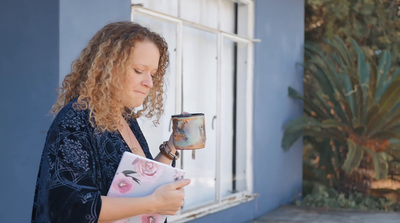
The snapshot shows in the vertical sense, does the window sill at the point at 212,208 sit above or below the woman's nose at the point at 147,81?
below

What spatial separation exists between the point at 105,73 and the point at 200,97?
447 centimetres

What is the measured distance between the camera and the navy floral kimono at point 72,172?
164cm

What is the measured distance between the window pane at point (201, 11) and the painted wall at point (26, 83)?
2.02m

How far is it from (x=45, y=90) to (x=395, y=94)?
5815mm

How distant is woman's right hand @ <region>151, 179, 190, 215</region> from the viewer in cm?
177

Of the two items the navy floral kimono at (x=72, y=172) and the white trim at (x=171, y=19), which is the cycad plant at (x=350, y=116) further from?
the navy floral kimono at (x=72, y=172)

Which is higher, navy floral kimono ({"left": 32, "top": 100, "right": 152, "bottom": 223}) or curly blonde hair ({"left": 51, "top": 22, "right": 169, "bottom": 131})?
curly blonde hair ({"left": 51, "top": 22, "right": 169, "bottom": 131})

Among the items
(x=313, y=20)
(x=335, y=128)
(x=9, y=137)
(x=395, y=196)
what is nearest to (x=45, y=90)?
(x=9, y=137)

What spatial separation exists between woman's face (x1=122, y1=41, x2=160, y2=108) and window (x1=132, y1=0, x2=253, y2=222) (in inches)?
Answer: 120

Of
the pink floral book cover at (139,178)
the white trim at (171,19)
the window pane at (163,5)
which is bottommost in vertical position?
the pink floral book cover at (139,178)

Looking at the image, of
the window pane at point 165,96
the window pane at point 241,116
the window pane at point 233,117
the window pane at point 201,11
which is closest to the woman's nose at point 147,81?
the window pane at point 165,96

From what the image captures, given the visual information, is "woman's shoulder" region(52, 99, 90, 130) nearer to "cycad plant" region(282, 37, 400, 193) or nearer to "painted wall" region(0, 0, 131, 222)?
"painted wall" region(0, 0, 131, 222)

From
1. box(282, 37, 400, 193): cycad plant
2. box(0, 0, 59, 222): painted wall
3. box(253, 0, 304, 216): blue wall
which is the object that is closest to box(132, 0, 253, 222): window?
box(253, 0, 304, 216): blue wall

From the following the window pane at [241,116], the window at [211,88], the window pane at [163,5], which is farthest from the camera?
the window pane at [241,116]
